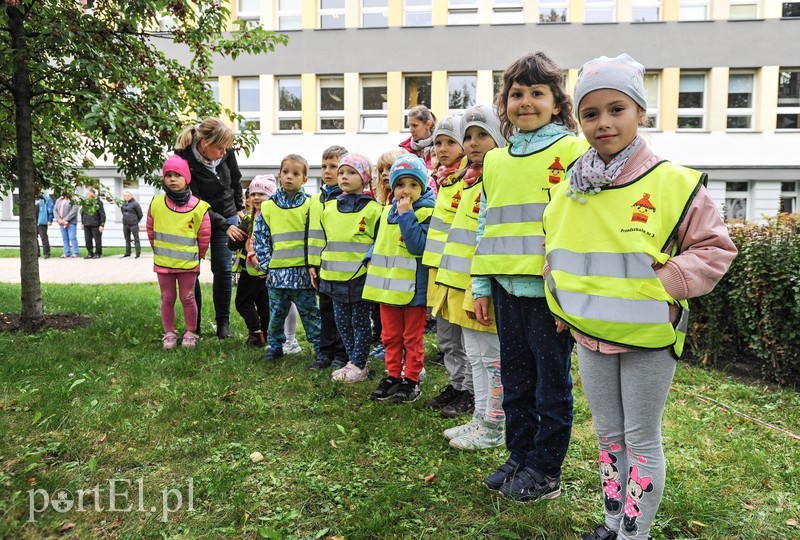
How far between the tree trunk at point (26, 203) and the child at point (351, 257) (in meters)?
3.60

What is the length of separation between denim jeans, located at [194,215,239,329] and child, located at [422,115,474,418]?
8.82ft

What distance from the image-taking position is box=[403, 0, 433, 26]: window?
783 inches

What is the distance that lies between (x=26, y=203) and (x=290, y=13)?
1706 centimetres

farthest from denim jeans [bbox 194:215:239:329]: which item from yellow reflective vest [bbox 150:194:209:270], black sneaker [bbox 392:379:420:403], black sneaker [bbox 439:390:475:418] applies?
black sneaker [bbox 439:390:475:418]

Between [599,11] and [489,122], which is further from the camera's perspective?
[599,11]

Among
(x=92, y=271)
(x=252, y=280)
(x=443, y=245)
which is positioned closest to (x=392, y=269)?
(x=443, y=245)

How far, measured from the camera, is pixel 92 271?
1303cm

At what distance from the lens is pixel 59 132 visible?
7.34 meters

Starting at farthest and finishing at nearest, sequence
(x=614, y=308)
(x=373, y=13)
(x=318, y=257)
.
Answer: (x=373, y=13), (x=318, y=257), (x=614, y=308)

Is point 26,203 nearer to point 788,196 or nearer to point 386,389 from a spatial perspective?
point 386,389

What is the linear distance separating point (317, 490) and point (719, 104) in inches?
813

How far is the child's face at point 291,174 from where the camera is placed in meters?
4.93

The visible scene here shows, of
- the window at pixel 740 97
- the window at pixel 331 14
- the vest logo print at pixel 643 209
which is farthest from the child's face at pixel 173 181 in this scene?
the window at pixel 740 97

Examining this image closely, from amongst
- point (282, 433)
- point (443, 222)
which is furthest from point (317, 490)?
point (443, 222)
